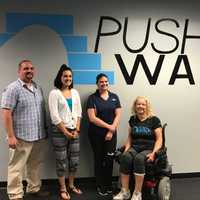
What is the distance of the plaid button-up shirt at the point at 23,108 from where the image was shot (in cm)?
349

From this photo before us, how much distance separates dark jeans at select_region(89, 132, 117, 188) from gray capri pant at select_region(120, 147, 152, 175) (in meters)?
0.29

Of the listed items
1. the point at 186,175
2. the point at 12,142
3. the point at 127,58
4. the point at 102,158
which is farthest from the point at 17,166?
the point at 186,175

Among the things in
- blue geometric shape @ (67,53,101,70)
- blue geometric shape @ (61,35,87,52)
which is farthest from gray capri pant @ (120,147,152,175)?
blue geometric shape @ (61,35,87,52)

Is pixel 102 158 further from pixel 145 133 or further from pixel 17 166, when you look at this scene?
pixel 17 166

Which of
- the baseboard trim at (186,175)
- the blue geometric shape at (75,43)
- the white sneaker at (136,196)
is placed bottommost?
the baseboard trim at (186,175)

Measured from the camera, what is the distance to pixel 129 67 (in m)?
4.40

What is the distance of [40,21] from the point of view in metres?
4.15

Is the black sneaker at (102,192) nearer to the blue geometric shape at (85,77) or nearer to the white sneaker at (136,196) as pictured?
the white sneaker at (136,196)


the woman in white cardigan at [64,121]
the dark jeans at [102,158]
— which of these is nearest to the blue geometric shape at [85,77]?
the woman in white cardigan at [64,121]

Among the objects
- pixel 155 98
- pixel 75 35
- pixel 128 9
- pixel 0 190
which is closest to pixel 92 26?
pixel 75 35

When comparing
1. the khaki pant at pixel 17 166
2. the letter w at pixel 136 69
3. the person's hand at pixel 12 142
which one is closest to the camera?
the person's hand at pixel 12 142

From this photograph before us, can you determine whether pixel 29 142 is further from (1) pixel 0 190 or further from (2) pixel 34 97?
(1) pixel 0 190

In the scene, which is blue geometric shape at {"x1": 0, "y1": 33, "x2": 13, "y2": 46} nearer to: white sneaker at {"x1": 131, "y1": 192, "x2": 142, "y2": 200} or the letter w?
the letter w

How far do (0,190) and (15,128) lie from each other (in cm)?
98
